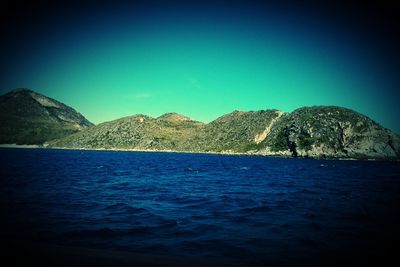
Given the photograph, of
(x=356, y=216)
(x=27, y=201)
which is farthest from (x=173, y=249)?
(x=27, y=201)

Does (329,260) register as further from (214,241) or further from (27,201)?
(27,201)

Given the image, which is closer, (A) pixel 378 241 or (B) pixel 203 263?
(B) pixel 203 263

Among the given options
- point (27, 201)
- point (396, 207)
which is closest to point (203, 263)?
point (27, 201)

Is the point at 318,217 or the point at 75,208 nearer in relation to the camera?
the point at 318,217

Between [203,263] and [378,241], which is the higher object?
[203,263]

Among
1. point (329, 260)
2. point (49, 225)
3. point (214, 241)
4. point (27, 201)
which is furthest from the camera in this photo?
point (27, 201)

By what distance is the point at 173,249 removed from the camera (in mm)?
12023

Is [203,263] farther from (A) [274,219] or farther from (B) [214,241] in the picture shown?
(A) [274,219]

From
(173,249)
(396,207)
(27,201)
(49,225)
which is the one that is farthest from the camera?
(396,207)

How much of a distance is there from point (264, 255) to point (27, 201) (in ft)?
70.0

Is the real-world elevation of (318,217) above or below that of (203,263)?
below

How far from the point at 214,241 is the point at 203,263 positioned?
6577 millimetres

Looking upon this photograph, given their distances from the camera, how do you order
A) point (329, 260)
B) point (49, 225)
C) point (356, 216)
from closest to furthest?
point (329, 260) → point (49, 225) → point (356, 216)

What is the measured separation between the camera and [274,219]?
18.2 meters
